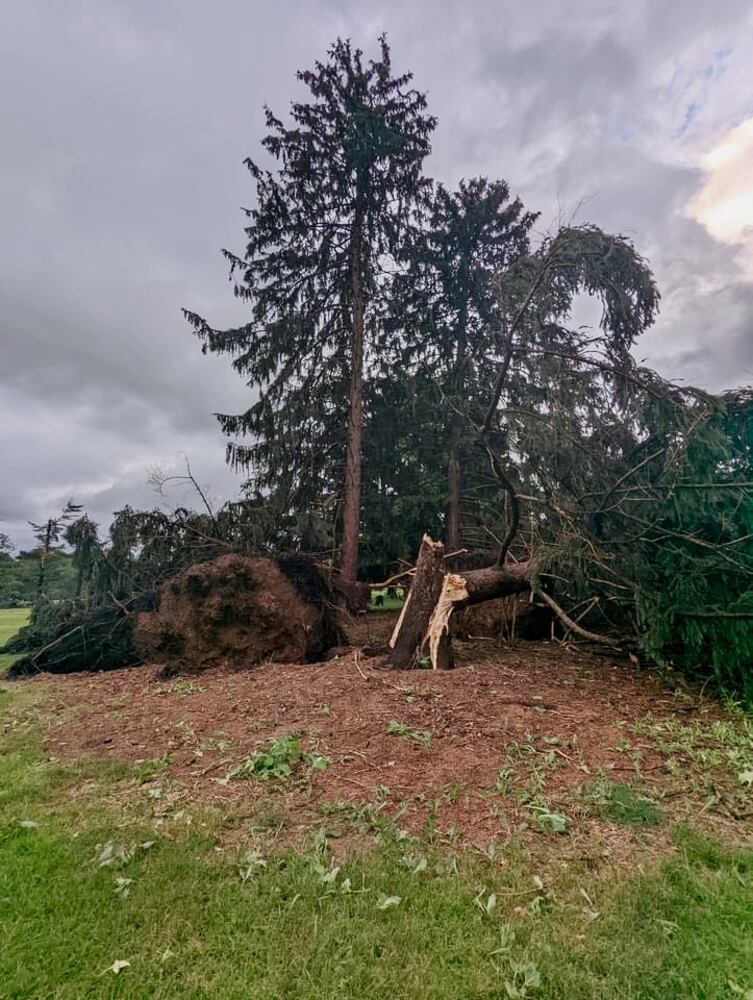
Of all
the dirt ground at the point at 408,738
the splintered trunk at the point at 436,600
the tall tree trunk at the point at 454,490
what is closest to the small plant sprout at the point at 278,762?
the dirt ground at the point at 408,738

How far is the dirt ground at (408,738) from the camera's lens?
2.38m

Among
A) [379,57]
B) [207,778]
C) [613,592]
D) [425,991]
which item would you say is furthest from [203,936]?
[379,57]

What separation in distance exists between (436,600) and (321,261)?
25.9 ft

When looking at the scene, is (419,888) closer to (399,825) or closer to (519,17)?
(399,825)

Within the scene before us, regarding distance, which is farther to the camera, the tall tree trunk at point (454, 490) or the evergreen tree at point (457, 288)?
the evergreen tree at point (457, 288)

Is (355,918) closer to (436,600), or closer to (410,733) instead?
(410,733)

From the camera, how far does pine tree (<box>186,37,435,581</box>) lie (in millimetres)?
9492

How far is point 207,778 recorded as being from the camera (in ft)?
8.90

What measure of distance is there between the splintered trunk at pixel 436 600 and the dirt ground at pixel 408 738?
0.37 m

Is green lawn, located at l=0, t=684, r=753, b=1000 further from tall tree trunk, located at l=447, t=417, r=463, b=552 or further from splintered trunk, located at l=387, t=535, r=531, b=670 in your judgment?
tall tree trunk, located at l=447, t=417, r=463, b=552

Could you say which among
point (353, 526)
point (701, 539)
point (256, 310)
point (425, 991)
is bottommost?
point (425, 991)

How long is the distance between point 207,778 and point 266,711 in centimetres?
90

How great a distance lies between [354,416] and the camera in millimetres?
9742

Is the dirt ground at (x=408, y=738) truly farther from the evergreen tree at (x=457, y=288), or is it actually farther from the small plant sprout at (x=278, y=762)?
the evergreen tree at (x=457, y=288)
